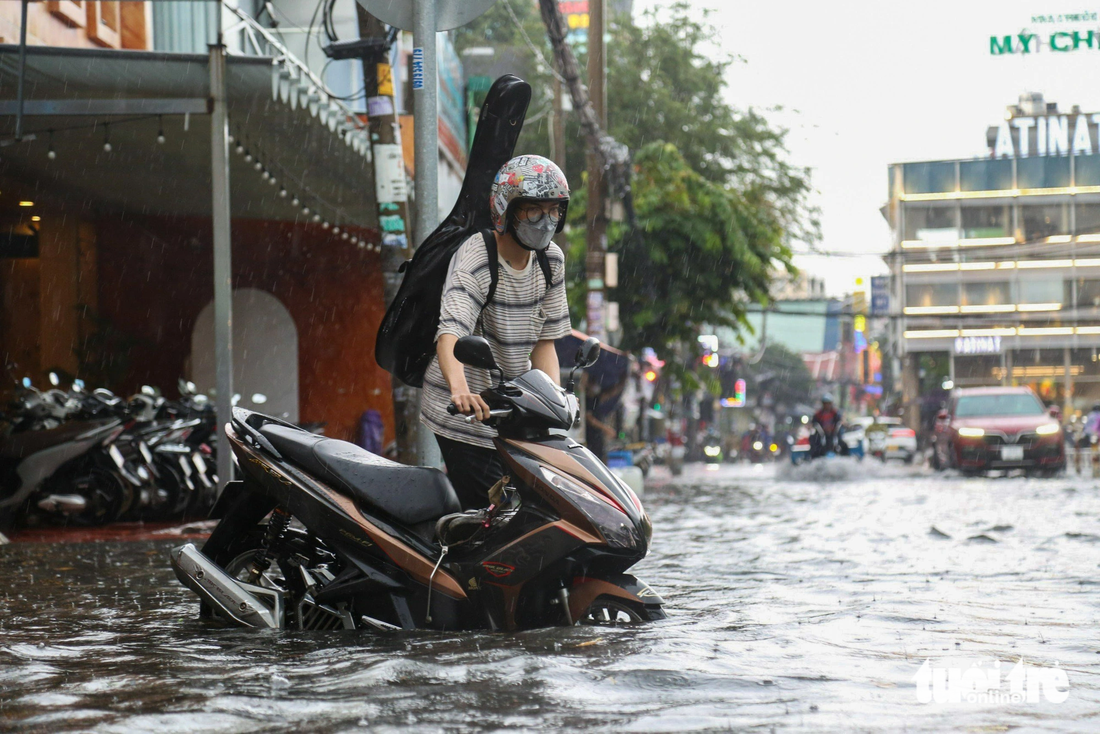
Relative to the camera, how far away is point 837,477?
2162cm

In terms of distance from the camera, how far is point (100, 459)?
389 inches

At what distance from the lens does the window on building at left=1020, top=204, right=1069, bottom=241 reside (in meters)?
55.6

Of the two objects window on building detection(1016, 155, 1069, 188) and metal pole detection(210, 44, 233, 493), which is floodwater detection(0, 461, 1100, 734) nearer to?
metal pole detection(210, 44, 233, 493)

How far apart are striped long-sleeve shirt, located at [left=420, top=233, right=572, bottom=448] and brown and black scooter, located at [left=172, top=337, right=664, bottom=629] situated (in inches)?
9.7

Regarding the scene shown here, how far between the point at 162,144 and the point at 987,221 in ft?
166

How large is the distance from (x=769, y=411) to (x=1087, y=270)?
2216 centimetres

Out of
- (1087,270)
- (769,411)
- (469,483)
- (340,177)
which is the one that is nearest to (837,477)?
(340,177)

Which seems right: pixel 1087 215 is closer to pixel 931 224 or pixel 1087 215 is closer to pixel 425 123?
pixel 931 224

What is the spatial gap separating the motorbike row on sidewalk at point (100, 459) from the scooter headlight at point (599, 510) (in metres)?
6.41

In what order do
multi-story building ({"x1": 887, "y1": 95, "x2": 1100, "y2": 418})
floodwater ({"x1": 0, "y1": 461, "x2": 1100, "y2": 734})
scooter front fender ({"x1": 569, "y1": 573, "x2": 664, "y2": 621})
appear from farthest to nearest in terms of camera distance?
multi-story building ({"x1": 887, "y1": 95, "x2": 1100, "y2": 418}) < scooter front fender ({"x1": 569, "y1": 573, "x2": 664, "y2": 621}) < floodwater ({"x1": 0, "y1": 461, "x2": 1100, "y2": 734})

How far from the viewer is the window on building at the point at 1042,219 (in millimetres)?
55625

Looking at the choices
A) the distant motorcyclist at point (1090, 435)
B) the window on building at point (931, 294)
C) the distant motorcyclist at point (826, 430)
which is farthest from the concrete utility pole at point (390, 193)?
the window on building at point (931, 294)

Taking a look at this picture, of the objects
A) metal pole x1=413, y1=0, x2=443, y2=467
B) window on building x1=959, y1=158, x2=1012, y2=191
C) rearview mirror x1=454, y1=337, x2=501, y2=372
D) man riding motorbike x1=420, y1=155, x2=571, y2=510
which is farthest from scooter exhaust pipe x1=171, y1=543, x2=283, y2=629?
window on building x1=959, y1=158, x2=1012, y2=191

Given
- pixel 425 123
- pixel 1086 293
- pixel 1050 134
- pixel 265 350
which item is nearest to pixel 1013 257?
pixel 1086 293
